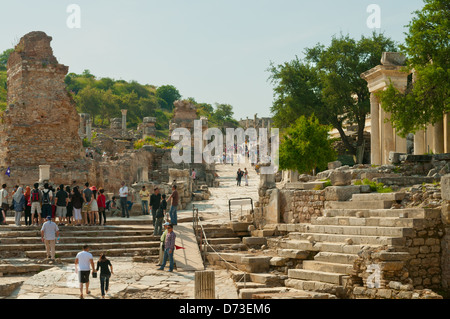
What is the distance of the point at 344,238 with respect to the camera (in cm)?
1469

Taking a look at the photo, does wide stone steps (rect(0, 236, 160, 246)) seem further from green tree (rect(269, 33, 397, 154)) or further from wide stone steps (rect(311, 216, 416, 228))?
green tree (rect(269, 33, 397, 154))

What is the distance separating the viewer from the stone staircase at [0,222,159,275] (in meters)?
Answer: 15.5

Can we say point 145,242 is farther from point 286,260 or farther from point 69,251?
point 286,260

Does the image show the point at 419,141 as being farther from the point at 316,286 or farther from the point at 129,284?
the point at 129,284

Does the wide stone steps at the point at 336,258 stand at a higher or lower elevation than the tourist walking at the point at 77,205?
lower

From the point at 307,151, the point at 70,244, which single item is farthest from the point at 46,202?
the point at 307,151

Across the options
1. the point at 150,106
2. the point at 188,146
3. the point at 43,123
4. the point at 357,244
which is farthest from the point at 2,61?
the point at 357,244

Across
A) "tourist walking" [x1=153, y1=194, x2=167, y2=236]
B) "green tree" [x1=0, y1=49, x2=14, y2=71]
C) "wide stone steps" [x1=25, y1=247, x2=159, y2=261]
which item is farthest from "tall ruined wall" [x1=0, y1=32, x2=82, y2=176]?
"green tree" [x1=0, y1=49, x2=14, y2=71]

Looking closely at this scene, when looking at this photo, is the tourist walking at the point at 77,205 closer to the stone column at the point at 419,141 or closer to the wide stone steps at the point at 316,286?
the wide stone steps at the point at 316,286

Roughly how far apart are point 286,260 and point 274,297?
2.94 metres

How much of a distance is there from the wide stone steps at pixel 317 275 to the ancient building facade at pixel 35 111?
17240mm

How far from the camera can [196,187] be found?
30.8 metres

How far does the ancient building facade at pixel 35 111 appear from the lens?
2822 centimetres

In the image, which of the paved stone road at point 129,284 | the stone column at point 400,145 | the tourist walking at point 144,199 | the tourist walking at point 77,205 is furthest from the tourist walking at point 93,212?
the stone column at point 400,145
